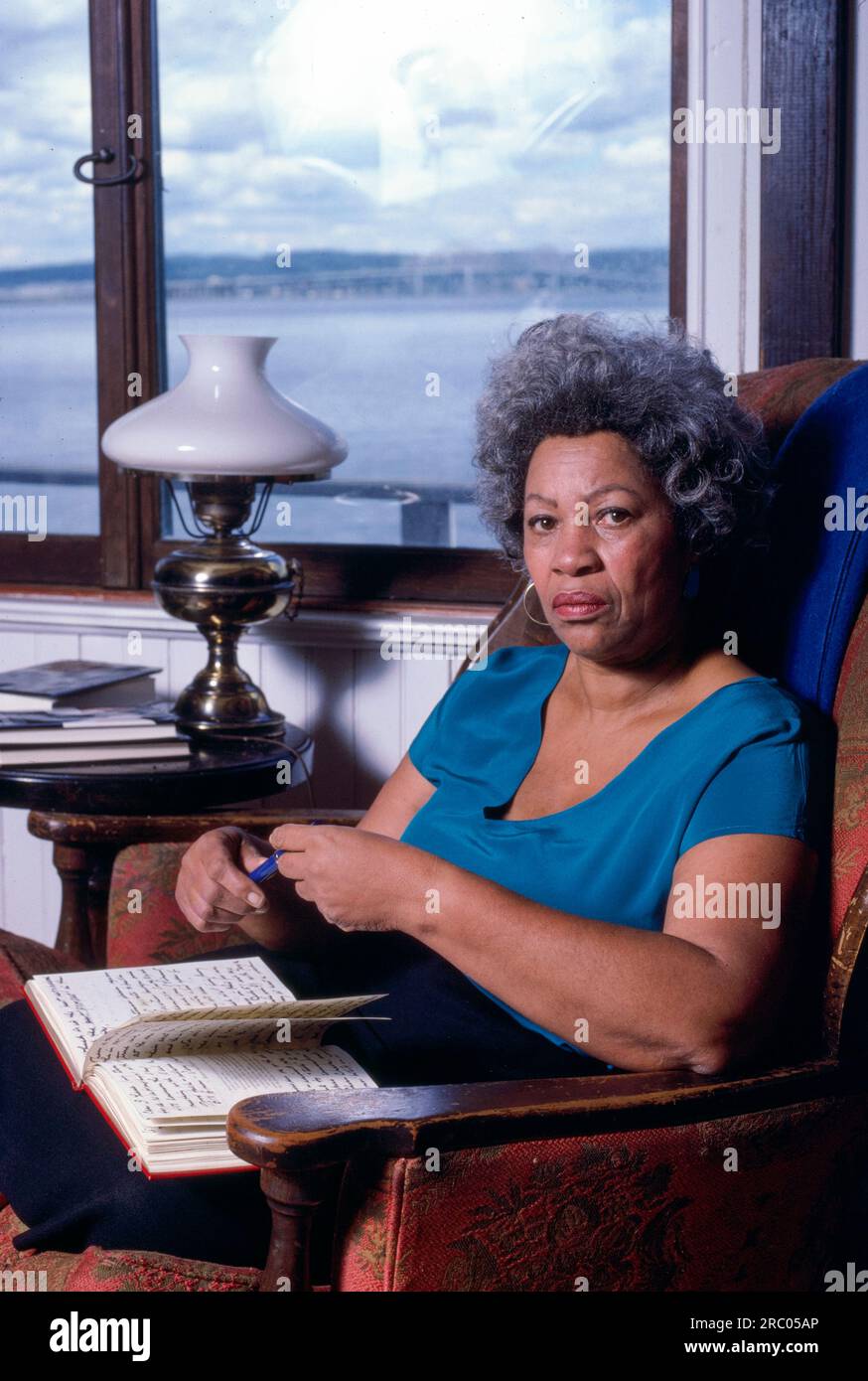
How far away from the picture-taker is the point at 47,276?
109 inches

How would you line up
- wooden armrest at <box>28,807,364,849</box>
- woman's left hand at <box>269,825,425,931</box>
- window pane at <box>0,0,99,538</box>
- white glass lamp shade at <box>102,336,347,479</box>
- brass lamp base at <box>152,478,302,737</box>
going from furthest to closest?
1. window pane at <box>0,0,99,538</box>
2. brass lamp base at <box>152,478,302,737</box>
3. white glass lamp shade at <box>102,336,347,479</box>
4. wooden armrest at <box>28,807,364,849</box>
5. woman's left hand at <box>269,825,425,931</box>

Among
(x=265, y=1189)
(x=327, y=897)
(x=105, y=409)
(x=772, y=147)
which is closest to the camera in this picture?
(x=265, y=1189)

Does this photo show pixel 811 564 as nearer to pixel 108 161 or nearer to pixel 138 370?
pixel 138 370

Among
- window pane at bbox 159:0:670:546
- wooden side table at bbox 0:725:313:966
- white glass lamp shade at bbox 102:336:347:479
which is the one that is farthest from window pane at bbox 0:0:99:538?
wooden side table at bbox 0:725:313:966

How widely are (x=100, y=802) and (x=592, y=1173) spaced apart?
1076 millimetres

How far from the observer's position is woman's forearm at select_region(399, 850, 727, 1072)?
1.16m

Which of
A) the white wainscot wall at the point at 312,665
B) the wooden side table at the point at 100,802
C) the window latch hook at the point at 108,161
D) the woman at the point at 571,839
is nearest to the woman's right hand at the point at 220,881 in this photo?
the woman at the point at 571,839

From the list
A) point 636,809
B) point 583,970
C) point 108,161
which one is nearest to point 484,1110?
point 583,970

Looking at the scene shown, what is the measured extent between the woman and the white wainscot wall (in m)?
0.80

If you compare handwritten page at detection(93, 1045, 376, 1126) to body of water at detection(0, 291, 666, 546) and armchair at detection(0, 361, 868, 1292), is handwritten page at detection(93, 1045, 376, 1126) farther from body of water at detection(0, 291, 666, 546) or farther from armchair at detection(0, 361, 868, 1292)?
body of water at detection(0, 291, 666, 546)
